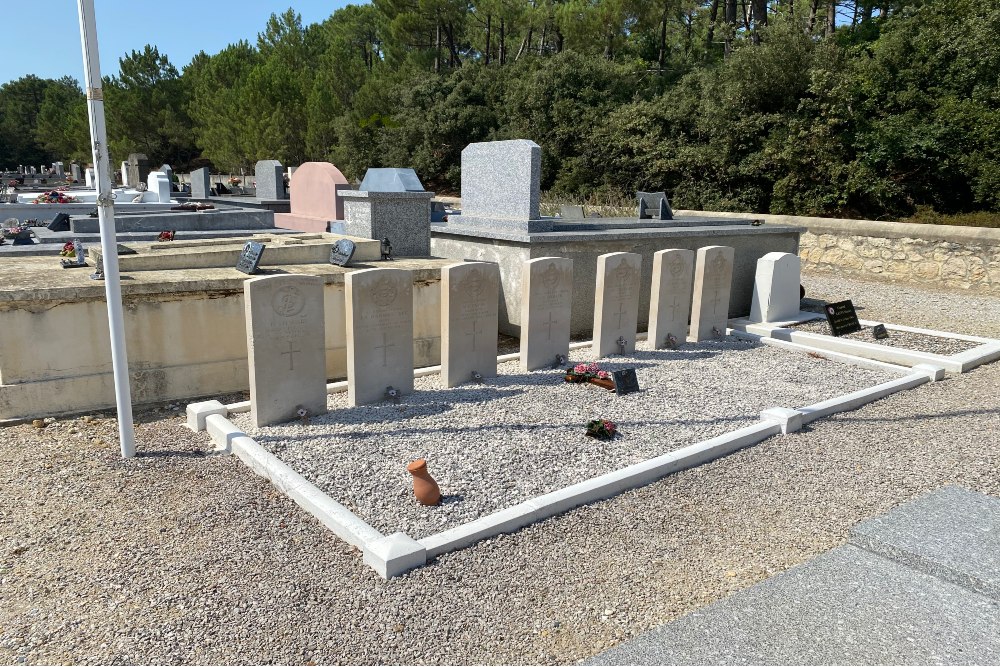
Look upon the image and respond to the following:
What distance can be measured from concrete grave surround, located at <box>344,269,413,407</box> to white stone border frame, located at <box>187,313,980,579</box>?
1.73ft

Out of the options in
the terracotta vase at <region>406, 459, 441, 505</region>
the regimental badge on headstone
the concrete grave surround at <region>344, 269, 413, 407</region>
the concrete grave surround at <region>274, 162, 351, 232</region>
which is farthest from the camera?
the concrete grave surround at <region>274, 162, 351, 232</region>

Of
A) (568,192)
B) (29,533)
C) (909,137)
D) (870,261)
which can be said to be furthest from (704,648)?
(568,192)

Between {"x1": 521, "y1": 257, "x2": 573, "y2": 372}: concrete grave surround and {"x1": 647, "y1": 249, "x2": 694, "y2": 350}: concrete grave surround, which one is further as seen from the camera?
{"x1": 647, "y1": 249, "x2": 694, "y2": 350}: concrete grave surround

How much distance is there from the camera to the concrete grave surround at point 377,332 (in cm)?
545

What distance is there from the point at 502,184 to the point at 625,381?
4.02 m

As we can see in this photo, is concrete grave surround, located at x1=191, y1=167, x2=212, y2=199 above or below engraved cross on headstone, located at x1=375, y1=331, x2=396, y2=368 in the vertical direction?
above

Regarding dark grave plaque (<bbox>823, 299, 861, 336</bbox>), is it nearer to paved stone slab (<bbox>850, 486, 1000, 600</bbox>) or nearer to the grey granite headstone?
paved stone slab (<bbox>850, 486, 1000, 600</bbox>)

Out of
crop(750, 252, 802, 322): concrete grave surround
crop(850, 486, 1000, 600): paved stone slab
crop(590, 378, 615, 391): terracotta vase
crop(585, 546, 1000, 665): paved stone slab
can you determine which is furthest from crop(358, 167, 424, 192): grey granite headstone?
crop(585, 546, 1000, 665): paved stone slab

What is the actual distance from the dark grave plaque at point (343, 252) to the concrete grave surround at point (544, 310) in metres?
1.88

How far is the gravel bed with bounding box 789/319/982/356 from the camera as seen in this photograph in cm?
784

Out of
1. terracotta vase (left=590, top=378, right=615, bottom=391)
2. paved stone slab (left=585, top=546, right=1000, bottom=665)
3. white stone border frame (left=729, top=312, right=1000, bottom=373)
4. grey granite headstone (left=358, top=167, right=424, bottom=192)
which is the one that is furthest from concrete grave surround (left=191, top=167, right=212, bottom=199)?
paved stone slab (left=585, top=546, right=1000, bottom=665)

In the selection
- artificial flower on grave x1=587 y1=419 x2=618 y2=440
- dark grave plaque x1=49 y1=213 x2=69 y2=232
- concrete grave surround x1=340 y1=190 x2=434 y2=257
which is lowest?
artificial flower on grave x1=587 y1=419 x2=618 y2=440

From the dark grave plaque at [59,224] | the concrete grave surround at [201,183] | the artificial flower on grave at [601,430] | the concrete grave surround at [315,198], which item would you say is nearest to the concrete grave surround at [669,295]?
the artificial flower on grave at [601,430]

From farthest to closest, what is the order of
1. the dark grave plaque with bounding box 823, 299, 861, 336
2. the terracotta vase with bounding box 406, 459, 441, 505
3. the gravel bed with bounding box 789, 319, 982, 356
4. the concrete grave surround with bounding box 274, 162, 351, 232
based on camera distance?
1. the concrete grave surround with bounding box 274, 162, 351, 232
2. the dark grave plaque with bounding box 823, 299, 861, 336
3. the gravel bed with bounding box 789, 319, 982, 356
4. the terracotta vase with bounding box 406, 459, 441, 505
